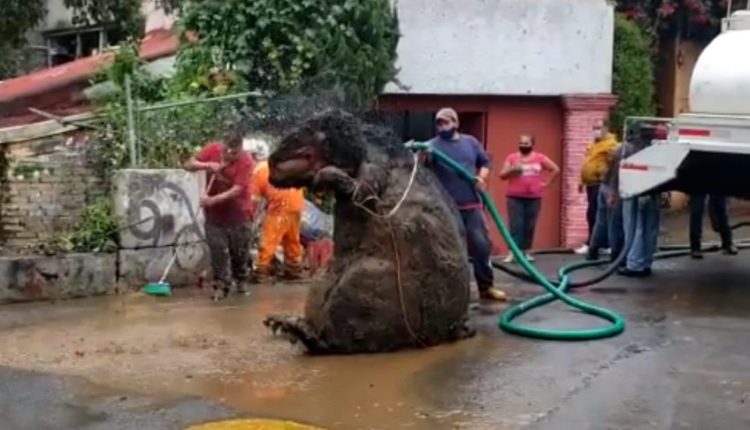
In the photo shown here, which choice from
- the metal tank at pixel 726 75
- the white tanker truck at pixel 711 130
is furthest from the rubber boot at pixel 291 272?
the metal tank at pixel 726 75

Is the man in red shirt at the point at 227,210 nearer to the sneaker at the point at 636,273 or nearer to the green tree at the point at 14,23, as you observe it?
the sneaker at the point at 636,273

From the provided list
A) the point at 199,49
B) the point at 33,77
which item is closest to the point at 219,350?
the point at 199,49

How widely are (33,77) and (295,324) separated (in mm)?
10520

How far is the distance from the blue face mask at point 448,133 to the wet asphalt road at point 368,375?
1.51 m

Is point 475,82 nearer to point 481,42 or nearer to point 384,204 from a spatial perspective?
point 481,42

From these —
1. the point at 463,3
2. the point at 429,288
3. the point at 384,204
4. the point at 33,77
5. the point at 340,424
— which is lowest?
the point at 340,424

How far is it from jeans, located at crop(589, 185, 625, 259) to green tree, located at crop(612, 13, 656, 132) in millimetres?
4914

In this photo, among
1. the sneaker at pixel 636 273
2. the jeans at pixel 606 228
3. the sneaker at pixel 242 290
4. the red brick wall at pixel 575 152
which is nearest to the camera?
the sneaker at pixel 242 290

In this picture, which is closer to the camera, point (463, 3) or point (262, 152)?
point (262, 152)

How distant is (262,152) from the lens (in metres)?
13.1

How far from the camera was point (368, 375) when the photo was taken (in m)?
7.82

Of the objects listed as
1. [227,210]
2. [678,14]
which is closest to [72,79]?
[227,210]

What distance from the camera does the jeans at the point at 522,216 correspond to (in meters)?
13.7

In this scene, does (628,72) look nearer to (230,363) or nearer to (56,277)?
(56,277)
